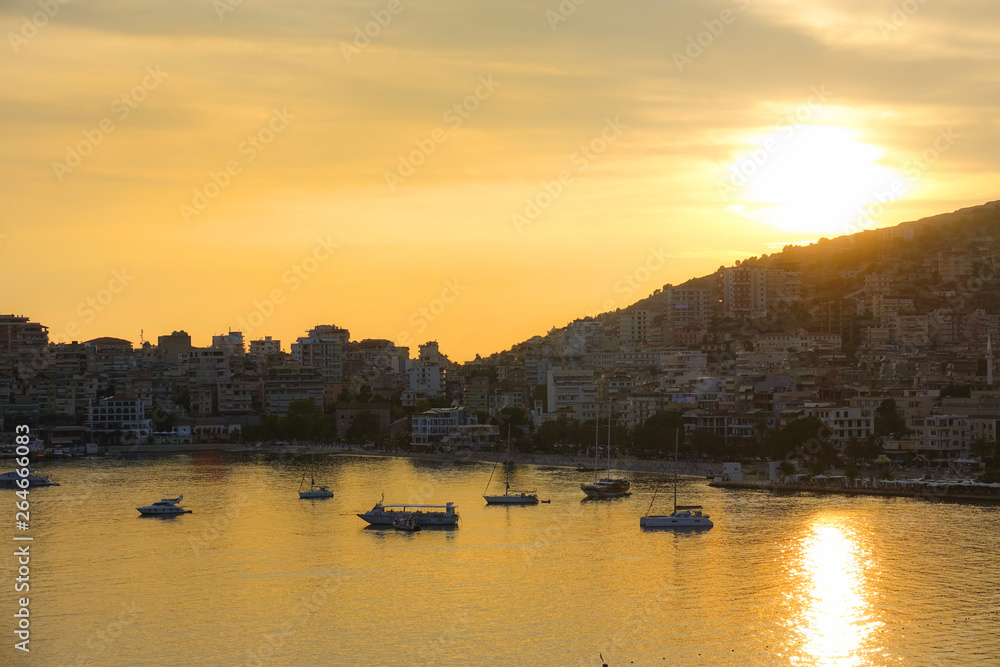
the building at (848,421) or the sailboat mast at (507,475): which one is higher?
the building at (848,421)

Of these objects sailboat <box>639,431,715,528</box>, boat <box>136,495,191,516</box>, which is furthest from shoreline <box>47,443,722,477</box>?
boat <box>136,495,191,516</box>

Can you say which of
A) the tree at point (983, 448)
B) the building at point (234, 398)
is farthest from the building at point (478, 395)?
the tree at point (983, 448)

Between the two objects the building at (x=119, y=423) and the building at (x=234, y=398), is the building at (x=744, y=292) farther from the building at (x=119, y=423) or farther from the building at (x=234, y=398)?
the building at (x=119, y=423)

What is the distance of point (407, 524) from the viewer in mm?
29609

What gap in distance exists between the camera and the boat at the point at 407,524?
29.5 metres

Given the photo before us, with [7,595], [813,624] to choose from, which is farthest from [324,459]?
[813,624]

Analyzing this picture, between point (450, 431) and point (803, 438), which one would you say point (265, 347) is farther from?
point (803, 438)

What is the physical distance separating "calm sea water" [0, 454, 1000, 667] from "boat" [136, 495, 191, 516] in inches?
22.8

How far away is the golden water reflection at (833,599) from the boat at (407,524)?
8829 mm

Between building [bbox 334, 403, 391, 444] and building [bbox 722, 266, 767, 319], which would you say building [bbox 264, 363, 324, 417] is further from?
building [bbox 722, 266, 767, 319]

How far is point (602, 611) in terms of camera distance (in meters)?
20.6

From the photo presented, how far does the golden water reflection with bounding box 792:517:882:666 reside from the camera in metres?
18.1

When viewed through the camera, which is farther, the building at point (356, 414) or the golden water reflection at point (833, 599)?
the building at point (356, 414)

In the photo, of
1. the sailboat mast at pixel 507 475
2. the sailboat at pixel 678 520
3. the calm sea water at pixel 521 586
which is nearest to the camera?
the calm sea water at pixel 521 586
